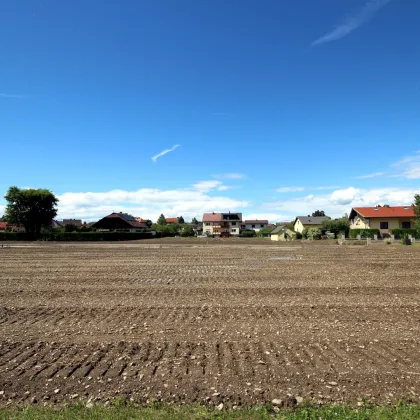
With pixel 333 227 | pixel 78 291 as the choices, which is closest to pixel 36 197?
pixel 333 227

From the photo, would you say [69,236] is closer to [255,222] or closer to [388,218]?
[388,218]

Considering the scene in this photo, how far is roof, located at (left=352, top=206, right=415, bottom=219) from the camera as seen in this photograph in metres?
72.2

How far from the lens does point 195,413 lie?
4.57m

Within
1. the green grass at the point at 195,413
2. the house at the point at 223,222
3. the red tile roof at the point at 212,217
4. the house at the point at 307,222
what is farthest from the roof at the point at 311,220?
the green grass at the point at 195,413

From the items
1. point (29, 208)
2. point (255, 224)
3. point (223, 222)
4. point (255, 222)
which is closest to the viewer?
point (29, 208)

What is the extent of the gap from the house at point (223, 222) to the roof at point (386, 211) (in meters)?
79.9

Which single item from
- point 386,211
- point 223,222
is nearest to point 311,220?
point 386,211

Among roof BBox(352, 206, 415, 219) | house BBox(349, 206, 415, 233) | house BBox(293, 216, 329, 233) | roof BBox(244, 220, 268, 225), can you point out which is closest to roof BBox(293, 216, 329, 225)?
house BBox(293, 216, 329, 233)

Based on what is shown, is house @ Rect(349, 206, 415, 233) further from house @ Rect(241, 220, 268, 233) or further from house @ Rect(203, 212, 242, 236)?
house @ Rect(241, 220, 268, 233)

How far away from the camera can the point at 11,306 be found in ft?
36.1

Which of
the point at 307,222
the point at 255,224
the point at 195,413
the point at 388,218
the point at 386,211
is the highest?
the point at 255,224

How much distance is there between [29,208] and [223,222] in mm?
83141

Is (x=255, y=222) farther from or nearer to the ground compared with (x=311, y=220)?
farther from the ground

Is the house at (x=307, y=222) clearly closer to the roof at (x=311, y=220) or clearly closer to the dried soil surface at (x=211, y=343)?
Answer: the roof at (x=311, y=220)
